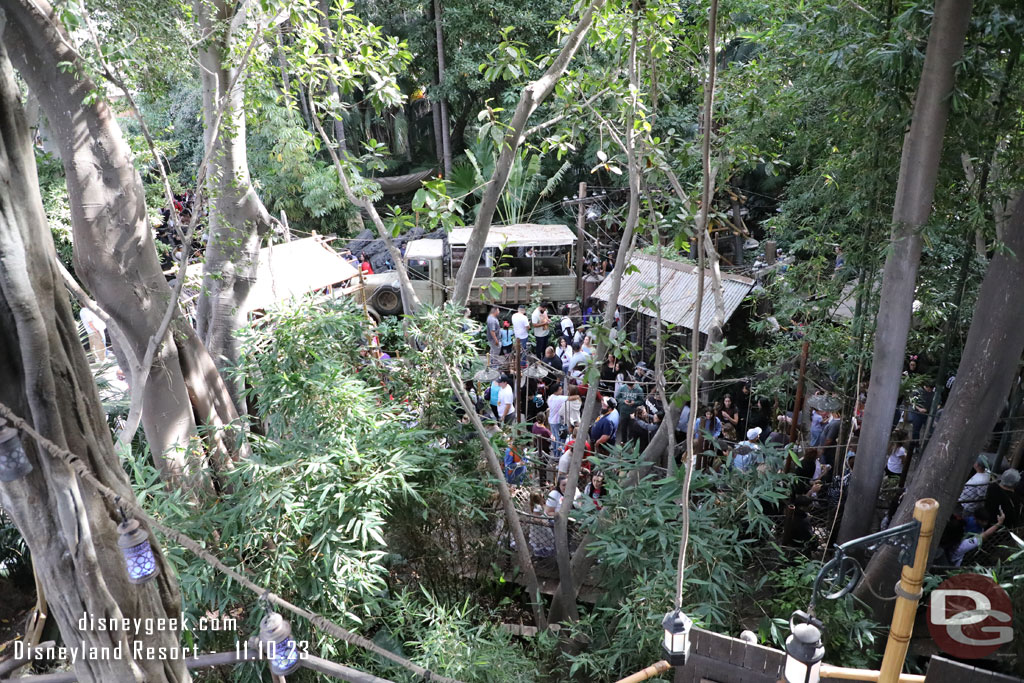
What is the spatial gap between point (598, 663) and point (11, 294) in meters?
3.40

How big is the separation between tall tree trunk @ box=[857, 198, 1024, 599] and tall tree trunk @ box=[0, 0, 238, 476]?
4703mm

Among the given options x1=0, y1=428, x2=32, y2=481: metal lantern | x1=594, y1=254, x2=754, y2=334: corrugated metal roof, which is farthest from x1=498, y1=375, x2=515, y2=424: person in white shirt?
x1=0, y1=428, x2=32, y2=481: metal lantern

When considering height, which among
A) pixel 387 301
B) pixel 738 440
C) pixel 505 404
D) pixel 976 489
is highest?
pixel 387 301

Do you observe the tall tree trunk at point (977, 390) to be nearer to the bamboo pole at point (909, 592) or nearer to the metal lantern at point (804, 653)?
the bamboo pole at point (909, 592)

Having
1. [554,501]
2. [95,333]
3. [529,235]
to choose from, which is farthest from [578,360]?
[95,333]

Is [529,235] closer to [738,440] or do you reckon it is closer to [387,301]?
[387,301]

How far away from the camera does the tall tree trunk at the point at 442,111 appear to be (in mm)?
15695

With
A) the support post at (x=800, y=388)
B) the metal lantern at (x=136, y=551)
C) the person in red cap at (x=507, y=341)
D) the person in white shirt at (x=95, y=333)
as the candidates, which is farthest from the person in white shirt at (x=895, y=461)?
the person in white shirt at (x=95, y=333)

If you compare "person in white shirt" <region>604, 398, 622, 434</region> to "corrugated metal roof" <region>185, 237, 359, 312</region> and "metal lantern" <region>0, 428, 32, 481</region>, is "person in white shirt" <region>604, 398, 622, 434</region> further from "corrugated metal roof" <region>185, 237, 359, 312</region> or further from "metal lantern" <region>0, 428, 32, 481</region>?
"metal lantern" <region>0, 428, 32, 481</region>

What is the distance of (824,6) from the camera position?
4.95m

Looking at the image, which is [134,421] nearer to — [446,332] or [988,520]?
[446,332]

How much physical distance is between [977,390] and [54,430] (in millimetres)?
4958

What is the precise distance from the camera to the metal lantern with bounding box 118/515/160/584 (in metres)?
2.38

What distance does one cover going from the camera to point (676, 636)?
9.27 ft
